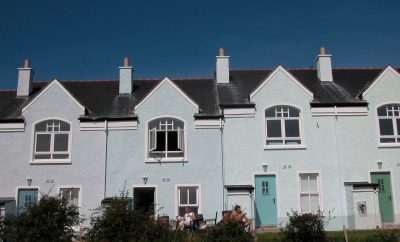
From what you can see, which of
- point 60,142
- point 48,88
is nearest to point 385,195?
point 60,142

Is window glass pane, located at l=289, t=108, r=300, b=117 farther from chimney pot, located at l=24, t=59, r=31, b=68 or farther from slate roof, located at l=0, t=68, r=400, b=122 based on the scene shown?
chimney pot, located at l=24, t=59, r=31, b=68

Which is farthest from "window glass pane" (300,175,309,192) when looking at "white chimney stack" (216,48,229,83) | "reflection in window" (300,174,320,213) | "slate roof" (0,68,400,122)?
"white chimney stack" (216,48,229,83)

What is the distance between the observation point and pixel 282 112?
27.4 meters

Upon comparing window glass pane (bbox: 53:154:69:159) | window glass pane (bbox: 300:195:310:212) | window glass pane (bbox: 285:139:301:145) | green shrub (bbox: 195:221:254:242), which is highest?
window glass pane (bbox: 285:139:301:145)

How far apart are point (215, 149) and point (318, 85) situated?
7803mm

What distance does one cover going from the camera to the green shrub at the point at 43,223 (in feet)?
51.9

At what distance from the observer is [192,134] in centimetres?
2700

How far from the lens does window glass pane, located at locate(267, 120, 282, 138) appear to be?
88.9 feet

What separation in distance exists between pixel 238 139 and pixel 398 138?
29.5 feet

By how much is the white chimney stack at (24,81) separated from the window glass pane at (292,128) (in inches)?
622

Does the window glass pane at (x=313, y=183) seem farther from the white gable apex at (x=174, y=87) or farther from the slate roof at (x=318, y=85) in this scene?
the white gable apex at (x=174, y=87)

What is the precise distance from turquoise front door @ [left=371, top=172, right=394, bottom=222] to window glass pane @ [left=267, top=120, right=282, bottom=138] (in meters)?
5.60

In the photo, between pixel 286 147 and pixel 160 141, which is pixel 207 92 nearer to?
pixel 160 141

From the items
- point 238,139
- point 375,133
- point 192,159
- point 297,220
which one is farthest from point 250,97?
point 297,220
